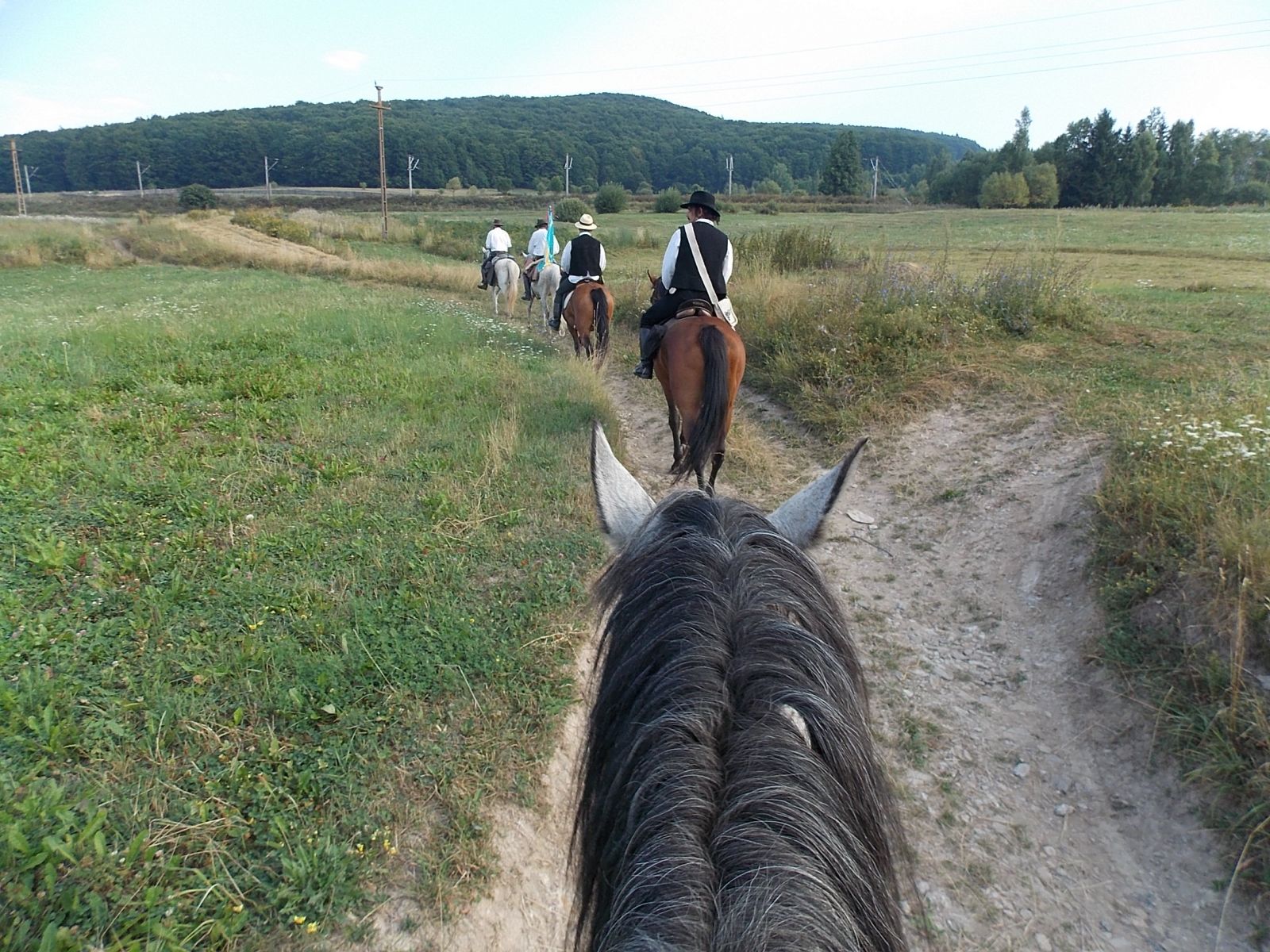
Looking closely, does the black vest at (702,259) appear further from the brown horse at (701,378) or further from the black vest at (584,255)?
the black vest at (584,255)

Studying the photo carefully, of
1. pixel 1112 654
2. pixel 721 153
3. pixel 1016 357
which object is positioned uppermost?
pixel 721 153

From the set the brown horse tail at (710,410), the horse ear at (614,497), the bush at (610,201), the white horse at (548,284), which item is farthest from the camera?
the bush at (610,201)

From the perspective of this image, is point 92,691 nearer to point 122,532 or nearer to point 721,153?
point 122,532

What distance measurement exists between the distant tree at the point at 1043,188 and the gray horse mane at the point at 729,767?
69.3 meters

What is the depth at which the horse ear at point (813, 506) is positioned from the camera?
2049mm

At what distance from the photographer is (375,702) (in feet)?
10.0

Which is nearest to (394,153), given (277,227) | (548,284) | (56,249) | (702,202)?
(277,227)

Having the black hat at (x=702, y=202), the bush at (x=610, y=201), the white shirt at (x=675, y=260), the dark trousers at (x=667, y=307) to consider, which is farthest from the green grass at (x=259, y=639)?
the bush at (x=610, y=201)

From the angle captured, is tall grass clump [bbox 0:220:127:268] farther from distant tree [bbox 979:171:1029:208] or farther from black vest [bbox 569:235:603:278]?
distant tree [bbox 979:171:1029:208]

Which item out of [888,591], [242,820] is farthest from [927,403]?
[242,820]

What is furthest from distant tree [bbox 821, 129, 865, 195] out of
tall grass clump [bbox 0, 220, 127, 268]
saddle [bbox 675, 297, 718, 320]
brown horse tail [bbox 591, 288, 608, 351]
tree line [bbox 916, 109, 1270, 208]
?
saddle [bbox 675, 297, 718, 320]

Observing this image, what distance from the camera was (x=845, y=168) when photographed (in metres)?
70.0

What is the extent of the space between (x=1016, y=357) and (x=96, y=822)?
845 cm

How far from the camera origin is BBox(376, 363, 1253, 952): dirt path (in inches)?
103
